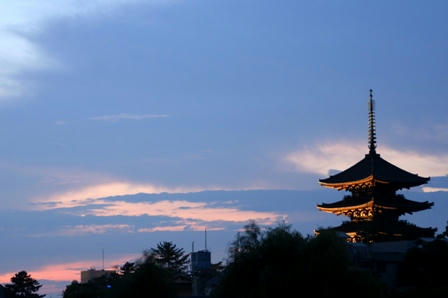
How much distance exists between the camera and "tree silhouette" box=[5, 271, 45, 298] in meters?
106

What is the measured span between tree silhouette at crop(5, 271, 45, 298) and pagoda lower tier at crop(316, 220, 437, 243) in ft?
147

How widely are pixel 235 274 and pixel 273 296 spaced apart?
5.03 meters

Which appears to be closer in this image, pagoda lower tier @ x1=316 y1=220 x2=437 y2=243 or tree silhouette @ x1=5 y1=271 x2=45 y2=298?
pagoda lower tier @ x1=316 y1=220 x2=437 y2=243

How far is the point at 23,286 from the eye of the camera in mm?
106375

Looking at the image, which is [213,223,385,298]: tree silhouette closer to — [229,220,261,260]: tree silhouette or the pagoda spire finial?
[229,220,261,260]: tree silhouette

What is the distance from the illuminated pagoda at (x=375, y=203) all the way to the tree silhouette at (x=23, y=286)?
42.3 meters

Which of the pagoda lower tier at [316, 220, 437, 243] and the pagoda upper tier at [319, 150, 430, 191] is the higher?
the pagoda upper tier at [319, 150, 430, 191]

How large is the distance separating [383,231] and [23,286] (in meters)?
49.5

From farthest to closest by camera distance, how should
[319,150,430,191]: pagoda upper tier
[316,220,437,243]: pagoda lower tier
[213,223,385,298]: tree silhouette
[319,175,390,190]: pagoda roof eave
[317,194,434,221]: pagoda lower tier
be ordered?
[319,150,430,191]: pagoda upper tier
[317,194,434,221]: pagoda lower tier
[319,175,390,190]: pagoda roof eave
[316,220,437,243]: pagoda lower tier
[213,223,385,298]: tree silhouette

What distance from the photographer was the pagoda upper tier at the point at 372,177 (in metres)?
79.9

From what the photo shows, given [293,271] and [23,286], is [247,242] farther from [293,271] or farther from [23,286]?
[23,286]

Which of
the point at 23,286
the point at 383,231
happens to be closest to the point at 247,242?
the point at 383,231

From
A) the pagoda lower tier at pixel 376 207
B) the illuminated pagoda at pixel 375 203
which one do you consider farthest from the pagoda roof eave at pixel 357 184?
the pagoda lower tier at pixel 376 207

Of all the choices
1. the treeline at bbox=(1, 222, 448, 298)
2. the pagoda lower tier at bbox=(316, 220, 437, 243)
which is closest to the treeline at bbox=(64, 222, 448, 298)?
the treeline at bbox=(1, 222, 448, 298)
